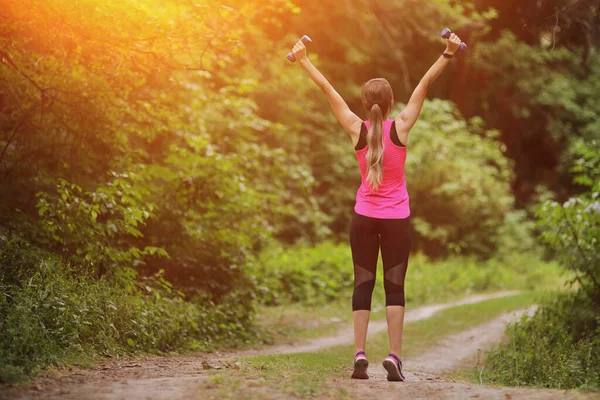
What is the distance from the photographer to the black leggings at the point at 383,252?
19.6 ft

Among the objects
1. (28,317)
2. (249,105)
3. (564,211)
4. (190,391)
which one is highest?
(249,105)

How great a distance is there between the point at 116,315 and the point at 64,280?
0.64m

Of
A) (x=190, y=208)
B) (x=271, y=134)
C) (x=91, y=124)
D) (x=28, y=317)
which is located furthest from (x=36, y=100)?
(x=271, y=134)

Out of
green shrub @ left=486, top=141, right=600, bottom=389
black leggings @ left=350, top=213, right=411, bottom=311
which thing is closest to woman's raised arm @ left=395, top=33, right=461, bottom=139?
black leggings @ left=350, top=213, right=411, bottom=311

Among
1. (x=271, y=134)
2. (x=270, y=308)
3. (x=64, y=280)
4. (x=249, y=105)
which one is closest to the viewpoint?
(x=64, y=280)

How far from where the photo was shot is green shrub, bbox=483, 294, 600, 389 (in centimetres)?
774

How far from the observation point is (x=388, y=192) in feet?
19.6

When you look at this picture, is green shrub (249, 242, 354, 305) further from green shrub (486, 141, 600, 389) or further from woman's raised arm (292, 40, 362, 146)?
woman's raised arm (292, 40, 362, 146)

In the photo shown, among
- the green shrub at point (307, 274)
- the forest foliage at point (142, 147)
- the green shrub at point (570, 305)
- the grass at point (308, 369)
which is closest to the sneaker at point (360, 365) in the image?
the grass at point (308, 369)

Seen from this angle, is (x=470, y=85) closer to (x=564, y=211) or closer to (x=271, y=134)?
(x=271, y=134)

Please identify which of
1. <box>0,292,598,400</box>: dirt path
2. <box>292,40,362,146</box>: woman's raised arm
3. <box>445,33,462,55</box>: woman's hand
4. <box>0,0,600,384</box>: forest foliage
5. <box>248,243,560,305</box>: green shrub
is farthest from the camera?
<box>248,243,560,305</box>: green shrub

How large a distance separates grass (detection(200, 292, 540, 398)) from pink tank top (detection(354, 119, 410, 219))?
135 centimetres

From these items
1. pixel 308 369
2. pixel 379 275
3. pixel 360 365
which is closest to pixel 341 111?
pixel 360 365

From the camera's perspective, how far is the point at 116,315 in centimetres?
785
